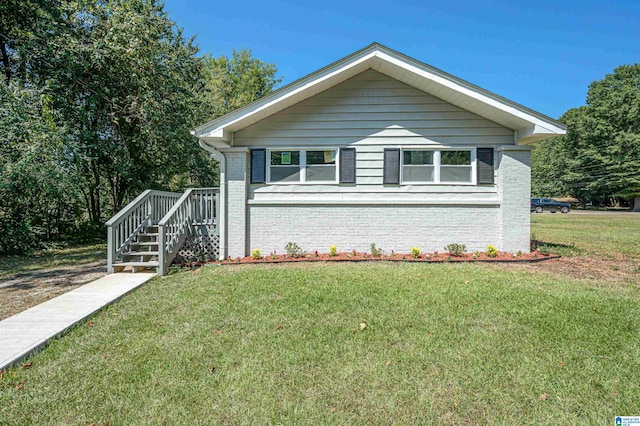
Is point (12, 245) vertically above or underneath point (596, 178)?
underneath

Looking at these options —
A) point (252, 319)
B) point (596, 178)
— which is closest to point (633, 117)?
point (596, 178)

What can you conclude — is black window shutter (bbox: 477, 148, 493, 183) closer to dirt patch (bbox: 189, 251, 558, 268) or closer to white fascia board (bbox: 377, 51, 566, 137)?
white fascia board (bbox: 377, 51, 566, 137)

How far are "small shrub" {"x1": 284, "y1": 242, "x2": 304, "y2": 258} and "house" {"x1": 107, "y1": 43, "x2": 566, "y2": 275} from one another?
17 cm

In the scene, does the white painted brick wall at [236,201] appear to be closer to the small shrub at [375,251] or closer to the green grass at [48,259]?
the small shrub at [375,251]

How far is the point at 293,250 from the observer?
7.89m

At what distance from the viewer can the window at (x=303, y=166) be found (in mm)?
8109

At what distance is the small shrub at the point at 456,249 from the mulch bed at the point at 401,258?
7cm

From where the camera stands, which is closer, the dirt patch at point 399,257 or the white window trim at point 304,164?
the dirt patch at point 399,257

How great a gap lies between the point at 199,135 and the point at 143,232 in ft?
9.08

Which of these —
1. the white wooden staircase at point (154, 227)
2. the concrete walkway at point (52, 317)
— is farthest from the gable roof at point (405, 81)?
the concrete walkway at point (52, 317)

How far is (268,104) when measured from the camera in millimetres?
7402

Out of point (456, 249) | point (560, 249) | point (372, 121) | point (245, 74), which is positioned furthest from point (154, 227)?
point (245, 74)

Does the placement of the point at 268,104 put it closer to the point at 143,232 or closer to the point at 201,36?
the point at 143,232

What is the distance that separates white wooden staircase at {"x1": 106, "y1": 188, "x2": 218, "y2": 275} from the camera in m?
6.62
